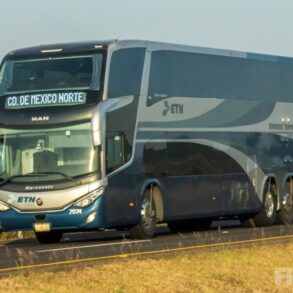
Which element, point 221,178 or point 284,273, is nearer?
point 284,273

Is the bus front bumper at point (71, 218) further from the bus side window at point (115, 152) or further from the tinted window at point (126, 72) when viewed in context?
the tinted window at point (126, 72)

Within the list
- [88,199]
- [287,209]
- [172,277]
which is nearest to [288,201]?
[287,209]

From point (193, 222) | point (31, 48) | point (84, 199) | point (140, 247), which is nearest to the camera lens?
point (140, 247)

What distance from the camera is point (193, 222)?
1172 inches

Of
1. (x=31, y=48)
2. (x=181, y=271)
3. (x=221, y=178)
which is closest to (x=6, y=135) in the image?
(x=31, y=48)

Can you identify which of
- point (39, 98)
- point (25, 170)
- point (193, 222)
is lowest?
point (193, 222)

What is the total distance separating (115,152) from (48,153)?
4.46 feet

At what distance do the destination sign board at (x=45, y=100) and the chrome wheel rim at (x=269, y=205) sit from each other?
26.8ft

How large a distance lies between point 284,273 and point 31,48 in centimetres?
1111

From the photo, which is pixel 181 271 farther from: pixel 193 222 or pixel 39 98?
pixel 193 222

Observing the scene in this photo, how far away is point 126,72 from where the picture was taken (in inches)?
934

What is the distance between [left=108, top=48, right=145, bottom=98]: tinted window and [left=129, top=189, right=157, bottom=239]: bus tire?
2297 mm

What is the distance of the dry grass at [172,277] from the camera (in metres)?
13.6

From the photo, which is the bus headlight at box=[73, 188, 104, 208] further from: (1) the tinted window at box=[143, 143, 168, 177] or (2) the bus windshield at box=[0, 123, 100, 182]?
(1) the tinted window at box=[143, 143, 168, 177]
